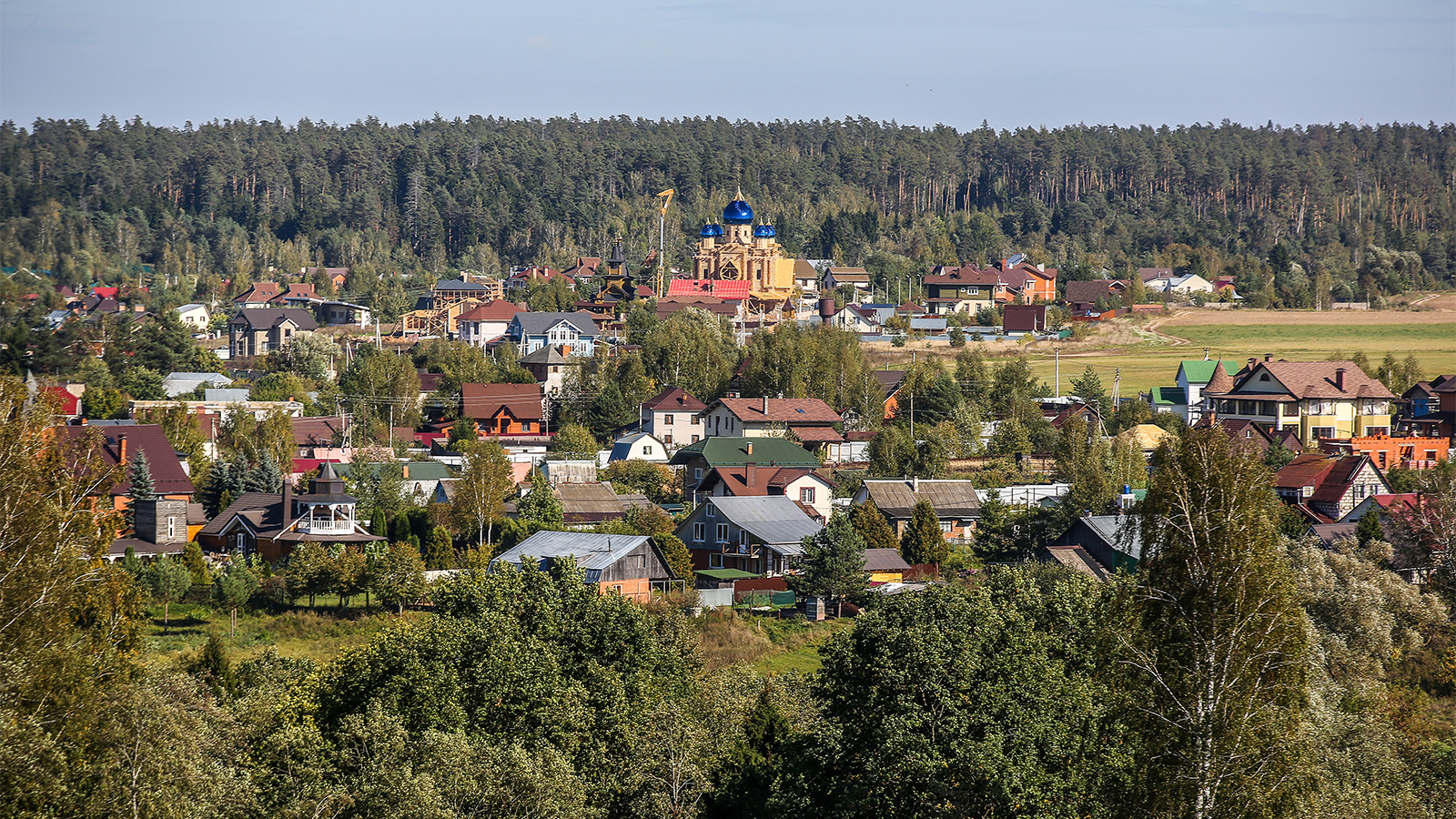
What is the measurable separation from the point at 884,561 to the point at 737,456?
9967 mm

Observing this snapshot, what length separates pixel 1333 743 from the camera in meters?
17.8

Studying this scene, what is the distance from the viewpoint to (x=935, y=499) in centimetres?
3675

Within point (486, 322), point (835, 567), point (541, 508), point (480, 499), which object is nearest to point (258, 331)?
point (486, 322)

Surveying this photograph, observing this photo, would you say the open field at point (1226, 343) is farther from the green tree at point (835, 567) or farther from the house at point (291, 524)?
the house at point (291, 524)

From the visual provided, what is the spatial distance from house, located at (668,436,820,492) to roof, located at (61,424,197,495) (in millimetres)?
13221

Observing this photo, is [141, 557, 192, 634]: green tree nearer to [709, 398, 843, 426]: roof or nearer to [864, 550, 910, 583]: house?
[864, 550, 910, 583]: house

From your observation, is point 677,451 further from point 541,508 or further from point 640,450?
point 541,508

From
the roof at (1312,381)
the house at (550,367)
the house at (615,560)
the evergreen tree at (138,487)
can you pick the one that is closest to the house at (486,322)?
the house at (550,367)

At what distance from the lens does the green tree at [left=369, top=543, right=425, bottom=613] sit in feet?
91.2

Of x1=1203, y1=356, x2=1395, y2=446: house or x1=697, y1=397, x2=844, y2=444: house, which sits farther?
x1=697, y1=397, x2=844, y2=444: house

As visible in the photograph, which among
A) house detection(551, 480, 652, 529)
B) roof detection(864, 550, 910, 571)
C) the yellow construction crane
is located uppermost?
the yellow construction crane

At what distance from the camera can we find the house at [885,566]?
31641mm

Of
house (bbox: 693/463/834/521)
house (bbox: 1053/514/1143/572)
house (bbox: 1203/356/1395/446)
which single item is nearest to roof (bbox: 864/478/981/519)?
house (bbox: 693/463/834/521)

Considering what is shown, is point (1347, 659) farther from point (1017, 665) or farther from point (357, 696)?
point (357, 696)
